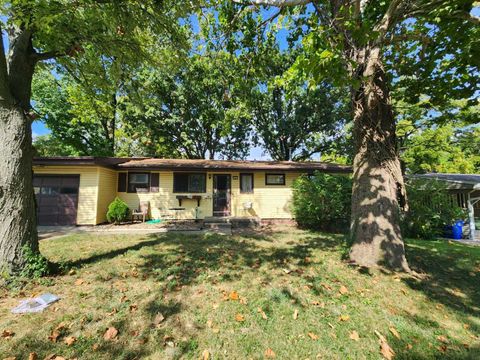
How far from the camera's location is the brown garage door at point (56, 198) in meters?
10.2

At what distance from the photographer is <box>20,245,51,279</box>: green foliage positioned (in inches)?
151

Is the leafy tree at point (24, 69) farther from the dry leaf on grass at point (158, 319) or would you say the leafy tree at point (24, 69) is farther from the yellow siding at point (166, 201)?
the yellow siding at point (166, 201)

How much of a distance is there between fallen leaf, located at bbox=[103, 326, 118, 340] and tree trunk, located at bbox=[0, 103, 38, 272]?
260 cm

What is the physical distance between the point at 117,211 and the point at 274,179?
8.07 m

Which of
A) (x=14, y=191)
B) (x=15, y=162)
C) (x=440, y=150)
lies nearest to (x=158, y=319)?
(x=14, y=191)

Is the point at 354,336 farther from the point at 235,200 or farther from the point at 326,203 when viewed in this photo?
the point at 235,200

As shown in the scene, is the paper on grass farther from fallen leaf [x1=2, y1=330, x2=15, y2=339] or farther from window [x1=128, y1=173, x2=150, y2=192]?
window [x1=128, y1=173, x2=150, y2=192]

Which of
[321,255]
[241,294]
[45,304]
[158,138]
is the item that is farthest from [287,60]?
[45,304]

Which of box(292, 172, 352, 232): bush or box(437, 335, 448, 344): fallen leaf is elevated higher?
box(292, 172, 352, 232): bush

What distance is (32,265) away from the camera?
12.8ft

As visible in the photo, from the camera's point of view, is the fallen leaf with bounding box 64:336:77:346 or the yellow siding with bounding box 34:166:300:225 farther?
the yellow siding with bounding box 34:166:300:225

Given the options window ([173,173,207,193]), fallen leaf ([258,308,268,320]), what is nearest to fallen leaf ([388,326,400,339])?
fallen leaf ([258,308,268,320])

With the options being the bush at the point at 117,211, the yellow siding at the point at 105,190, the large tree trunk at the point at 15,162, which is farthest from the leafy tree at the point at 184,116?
the large tree trunk at the point at 15,162

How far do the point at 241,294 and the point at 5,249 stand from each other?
4.08 m
